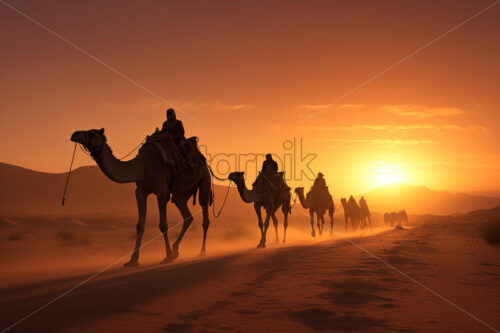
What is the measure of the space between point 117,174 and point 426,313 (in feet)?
22.3

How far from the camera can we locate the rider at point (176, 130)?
11.6 m

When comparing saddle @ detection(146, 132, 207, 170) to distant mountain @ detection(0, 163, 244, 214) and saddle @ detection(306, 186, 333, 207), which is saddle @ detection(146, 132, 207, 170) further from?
distant mountain @ detection(0, 163, 244, 214)

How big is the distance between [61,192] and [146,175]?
7430cm

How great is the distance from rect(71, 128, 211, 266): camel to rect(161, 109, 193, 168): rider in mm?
570

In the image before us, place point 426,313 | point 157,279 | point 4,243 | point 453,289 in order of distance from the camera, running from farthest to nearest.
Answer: point 4,243, point 157,279, point 453,289, point 426,313

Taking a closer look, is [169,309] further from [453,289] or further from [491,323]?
[453,289]

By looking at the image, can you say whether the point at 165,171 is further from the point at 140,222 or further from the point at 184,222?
the point at 184,222

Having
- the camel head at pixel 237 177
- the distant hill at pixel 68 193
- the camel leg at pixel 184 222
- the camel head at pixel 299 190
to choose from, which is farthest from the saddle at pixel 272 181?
the distant hill at pixel 68 193

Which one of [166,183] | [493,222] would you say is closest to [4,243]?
[166,183]

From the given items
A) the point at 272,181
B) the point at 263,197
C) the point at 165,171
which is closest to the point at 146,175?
the point at 165,171

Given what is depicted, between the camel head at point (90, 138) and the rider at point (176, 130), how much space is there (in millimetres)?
2865

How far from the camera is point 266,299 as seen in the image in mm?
5582

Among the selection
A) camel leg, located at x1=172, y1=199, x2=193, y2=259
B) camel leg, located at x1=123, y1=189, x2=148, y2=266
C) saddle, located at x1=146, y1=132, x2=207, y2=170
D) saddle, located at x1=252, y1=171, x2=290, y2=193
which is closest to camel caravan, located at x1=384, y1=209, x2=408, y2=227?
saddle, located at x1=252, y1=171, x2=290, y2=193

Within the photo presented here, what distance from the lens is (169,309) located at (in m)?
5.07
